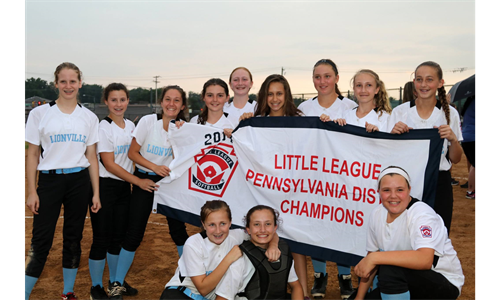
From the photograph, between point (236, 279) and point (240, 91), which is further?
point (240, 91)

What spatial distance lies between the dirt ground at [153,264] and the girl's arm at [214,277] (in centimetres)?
149

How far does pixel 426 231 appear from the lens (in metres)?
3.25

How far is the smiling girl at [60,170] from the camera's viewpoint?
13.2 feet

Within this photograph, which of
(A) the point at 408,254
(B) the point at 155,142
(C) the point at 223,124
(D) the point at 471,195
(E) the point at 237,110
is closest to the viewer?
(A) the point at 408,254

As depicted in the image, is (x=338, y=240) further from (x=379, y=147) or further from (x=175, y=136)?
(x=175, y=136)

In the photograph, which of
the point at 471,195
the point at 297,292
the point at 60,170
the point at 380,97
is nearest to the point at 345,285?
the point at 297,292

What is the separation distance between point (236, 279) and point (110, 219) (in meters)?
1.73

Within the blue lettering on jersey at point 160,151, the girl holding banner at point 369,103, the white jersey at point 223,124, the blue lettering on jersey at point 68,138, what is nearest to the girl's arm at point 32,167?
the blue lettering on jersey at point 68,138

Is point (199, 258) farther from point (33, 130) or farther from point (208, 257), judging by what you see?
point (33, 130)

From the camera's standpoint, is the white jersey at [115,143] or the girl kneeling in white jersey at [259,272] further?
the white jersey at [115,143]

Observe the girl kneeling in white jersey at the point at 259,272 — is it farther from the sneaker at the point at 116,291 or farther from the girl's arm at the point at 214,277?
the sneaker at the point at 116,291

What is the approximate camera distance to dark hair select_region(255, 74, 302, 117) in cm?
458
